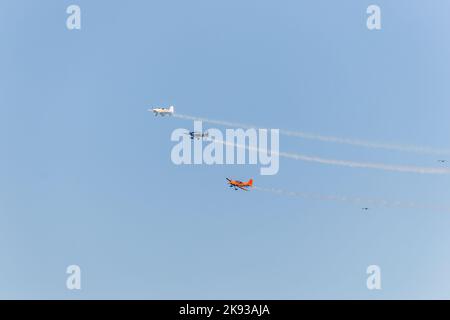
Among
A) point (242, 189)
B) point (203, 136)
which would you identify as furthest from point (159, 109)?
point (242, 189)
